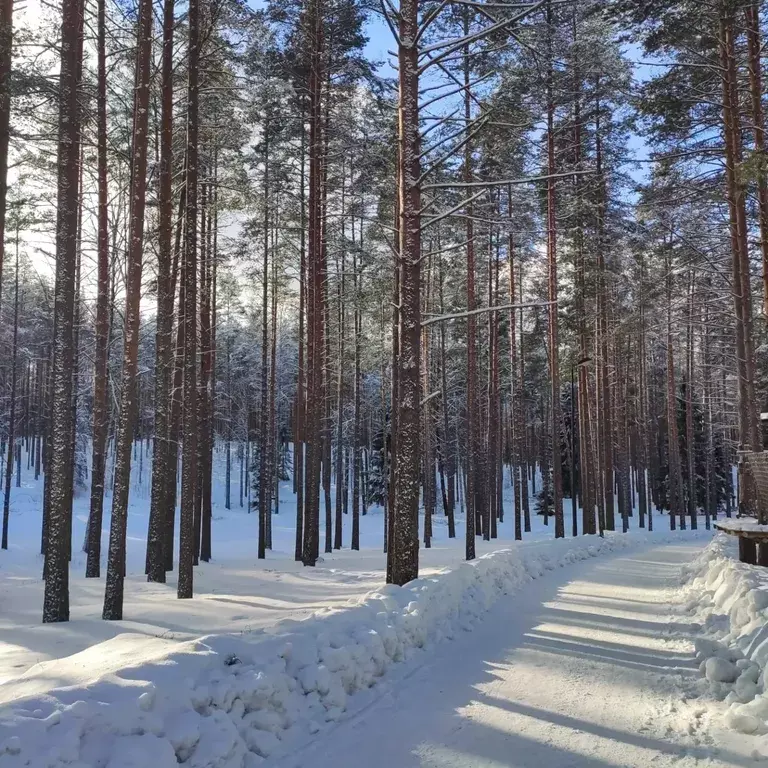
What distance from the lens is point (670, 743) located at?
390cm

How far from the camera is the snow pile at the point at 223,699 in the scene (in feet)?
10.1

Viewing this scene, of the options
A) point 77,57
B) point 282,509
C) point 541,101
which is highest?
point 541,101

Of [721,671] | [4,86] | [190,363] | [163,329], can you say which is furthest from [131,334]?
[721,671]

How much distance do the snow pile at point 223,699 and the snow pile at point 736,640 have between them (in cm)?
269

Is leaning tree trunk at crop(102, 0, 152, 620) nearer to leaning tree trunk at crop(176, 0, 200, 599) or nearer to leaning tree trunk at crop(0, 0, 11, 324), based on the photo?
leaning tree trunk at crop(176, 0, 200, 599)

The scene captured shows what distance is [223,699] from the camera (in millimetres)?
3816

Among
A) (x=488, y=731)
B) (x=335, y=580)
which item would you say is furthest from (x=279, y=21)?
(x=488, y=731)

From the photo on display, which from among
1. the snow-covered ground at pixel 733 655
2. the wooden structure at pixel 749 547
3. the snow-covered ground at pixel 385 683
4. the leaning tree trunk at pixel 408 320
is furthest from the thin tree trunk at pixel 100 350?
the wooden structure at pixel 749 547

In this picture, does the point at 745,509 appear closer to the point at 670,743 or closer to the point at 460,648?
the point at 460,648

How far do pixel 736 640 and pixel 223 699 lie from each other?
482 cm

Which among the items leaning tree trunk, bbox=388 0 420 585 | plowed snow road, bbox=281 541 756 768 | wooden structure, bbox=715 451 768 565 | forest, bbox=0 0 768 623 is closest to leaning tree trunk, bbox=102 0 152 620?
forest, bbox=0 0 768 623

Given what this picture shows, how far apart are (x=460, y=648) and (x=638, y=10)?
12626 mm

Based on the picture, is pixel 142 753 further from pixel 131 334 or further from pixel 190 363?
pixel 190 363

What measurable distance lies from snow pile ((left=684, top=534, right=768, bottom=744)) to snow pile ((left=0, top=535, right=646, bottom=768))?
2.69 metres
